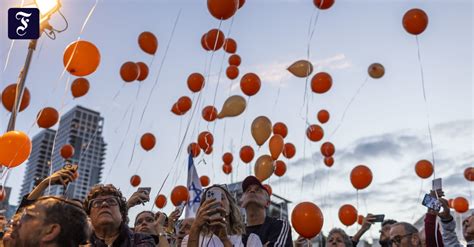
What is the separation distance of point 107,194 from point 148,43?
372 cm

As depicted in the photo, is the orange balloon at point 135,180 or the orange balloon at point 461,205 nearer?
the orange balloon at point 135,180

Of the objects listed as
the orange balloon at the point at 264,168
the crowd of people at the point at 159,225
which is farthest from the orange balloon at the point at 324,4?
the crowd of people at the point at 159,225

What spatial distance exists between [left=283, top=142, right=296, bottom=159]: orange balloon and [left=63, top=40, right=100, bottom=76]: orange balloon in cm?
496

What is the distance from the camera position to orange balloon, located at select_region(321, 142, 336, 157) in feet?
28.4

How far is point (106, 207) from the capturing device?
2795 millimetres

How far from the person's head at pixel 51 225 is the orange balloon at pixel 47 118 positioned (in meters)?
4.29

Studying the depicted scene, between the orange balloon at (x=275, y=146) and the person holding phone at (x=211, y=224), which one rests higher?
the orange balloon at (x=275, y=146)

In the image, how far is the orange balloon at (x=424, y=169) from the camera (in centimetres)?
781

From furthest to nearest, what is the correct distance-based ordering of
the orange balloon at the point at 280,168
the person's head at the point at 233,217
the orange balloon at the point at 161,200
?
the orange balloon at the point at 280,168 < the orange balloon at the point at 161,200 < the person's head at the point at 233,217

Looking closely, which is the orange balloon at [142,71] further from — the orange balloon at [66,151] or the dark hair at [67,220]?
the dark hair at [67,220]

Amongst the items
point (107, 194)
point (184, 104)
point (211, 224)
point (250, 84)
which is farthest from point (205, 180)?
point (211, 224)

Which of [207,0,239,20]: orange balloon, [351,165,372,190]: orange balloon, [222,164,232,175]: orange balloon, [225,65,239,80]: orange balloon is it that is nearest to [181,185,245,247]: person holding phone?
[207,0,239,20]: orange balloon

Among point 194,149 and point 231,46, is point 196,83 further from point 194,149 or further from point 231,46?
point 194,149

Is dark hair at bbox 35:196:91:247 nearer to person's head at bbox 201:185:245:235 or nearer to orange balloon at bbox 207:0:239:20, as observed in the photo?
person's head at bbox 201:185:245:235
